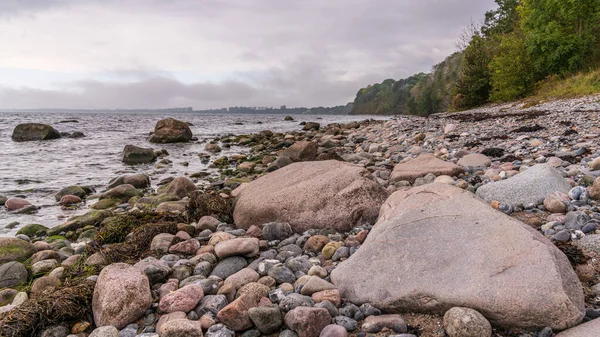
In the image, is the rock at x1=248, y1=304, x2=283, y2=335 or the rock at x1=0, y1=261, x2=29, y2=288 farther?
the rock at x1=0, y1=261, x2=29, y2=288

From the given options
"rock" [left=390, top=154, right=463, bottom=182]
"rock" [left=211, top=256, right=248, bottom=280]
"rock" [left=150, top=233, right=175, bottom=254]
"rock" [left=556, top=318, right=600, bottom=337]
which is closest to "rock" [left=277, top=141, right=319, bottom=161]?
"rock" [left=390, top=154, right=463, bottom=182]

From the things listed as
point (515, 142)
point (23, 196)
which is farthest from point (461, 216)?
point (23, 196)

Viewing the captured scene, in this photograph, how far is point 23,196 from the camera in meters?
8.78

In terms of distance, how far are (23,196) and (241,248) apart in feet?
26.3

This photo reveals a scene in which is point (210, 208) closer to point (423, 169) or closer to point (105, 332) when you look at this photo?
point (105, 332)

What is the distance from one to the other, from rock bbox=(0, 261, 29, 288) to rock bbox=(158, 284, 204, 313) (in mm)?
2242

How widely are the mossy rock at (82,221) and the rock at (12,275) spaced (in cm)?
212

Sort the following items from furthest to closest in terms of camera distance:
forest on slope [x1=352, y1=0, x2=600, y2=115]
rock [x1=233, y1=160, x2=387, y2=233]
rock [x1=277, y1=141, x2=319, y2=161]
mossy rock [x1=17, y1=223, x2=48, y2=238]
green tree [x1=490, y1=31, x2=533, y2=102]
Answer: green tree [x1=490, y1=31, x2=533, y2=102] → forest on slope [x1=352, y1=0, x2=600, y2=115] → rock [x1=277, y1=141, x2=319, y2=161] → mossy rock [x1=17, y1=223, x2=48, y2=238] → rock [x1=233, y1=160, x2=387, y2=233]

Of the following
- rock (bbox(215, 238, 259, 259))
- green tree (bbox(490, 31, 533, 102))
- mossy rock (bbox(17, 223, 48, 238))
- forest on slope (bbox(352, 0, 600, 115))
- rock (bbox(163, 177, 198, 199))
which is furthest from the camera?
green tree (bbox(490, 31, 533, 102))

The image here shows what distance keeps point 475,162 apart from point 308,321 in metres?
5.84

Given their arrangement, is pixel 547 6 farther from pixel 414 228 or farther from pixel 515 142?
pixel 414 228

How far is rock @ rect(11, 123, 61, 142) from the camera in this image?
23.1m

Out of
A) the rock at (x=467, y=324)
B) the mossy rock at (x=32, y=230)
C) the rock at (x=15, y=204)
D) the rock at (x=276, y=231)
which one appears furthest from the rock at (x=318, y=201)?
the rock at (x=15, y=204)

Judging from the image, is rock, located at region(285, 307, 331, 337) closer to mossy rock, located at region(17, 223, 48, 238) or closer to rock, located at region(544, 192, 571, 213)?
rock, located at region(544, 192, 571, 213)
